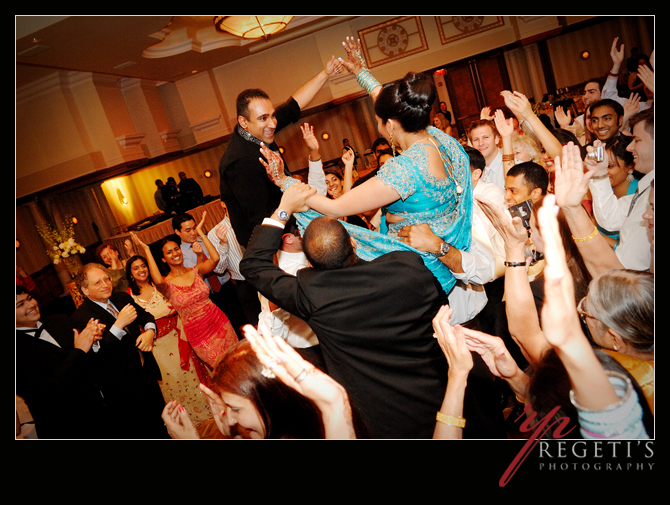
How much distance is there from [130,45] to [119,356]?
16.0 feet

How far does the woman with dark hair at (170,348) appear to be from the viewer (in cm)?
270

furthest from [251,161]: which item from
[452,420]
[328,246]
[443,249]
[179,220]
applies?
[179,220]

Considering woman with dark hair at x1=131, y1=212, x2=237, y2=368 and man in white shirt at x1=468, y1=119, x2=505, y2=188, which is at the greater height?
man in white shirt at x1=468, y1=119, x2=505, y2=188

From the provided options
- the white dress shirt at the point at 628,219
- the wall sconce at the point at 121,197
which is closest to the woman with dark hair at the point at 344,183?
the white dress shirt at the point at 628,219

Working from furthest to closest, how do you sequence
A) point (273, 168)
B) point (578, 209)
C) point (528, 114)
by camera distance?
point (528, 114), point (273, 168), point (578, 209)

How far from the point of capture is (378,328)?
130 cm

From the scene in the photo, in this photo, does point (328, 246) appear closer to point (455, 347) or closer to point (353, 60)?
point (455, 347)

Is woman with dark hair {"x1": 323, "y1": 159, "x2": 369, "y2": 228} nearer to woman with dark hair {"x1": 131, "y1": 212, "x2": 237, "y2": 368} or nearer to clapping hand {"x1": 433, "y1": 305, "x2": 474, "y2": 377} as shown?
woman with dark hair {"x1": 131, "y1": 212, "x2": 237, "y2": 368}

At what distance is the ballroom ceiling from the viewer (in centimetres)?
429

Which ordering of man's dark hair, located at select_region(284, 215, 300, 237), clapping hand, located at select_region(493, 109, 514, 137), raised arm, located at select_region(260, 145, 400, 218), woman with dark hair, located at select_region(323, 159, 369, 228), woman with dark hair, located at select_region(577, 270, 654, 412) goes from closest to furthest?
woman with dark hair, located at select_region(577, 270, 654, 412)
raised arm, located at select_region(260, 145, 400, 218)
man's dark hair, located at select_region(284, 215, 300, 237)
clapping hand, located at select_region(493, 109, 514, 137)
woman with dark hair, located at select_region(323, 159, 369, 228)

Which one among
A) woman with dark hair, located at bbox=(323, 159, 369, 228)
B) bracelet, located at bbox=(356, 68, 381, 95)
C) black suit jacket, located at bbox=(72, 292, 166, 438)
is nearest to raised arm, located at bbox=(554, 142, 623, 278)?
bracelet, located at bbox=(356, 68, 381, 95)

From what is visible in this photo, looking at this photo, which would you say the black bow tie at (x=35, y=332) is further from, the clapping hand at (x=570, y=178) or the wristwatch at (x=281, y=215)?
the clapping hand at (x=570, y=178)
